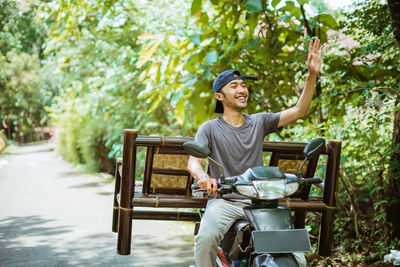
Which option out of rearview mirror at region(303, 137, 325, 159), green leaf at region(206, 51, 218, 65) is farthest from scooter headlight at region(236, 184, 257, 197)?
green leaf at region(206, 51, 218, 65)

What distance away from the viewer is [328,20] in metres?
4.96

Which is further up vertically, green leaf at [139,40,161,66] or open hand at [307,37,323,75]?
green leaf at [139,40,161,66]

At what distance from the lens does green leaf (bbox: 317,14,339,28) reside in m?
4.96

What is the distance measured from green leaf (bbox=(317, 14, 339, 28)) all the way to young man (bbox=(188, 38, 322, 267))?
5.77 feet

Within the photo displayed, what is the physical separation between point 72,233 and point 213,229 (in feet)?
13.7

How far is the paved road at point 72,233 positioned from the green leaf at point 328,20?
3.27 meters

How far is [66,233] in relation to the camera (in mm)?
6508

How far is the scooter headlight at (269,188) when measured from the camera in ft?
8.25

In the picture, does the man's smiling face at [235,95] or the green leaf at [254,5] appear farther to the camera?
the green leaf at [254,5]

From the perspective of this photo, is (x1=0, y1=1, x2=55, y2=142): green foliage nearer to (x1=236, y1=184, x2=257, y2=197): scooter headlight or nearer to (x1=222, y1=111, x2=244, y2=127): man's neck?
(x1=222, y1=111, x2=244, y2=127): man's neck

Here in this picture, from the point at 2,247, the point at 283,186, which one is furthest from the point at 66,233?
the point at 283,186

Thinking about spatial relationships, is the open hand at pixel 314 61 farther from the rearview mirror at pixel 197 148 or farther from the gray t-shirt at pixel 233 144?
the rearview mirror at pixel 197 148

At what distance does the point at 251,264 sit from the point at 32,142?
2925 cm

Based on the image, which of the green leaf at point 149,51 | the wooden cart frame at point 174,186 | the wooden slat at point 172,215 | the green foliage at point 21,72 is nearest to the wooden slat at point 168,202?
the wooden cart frame at point 174,186
